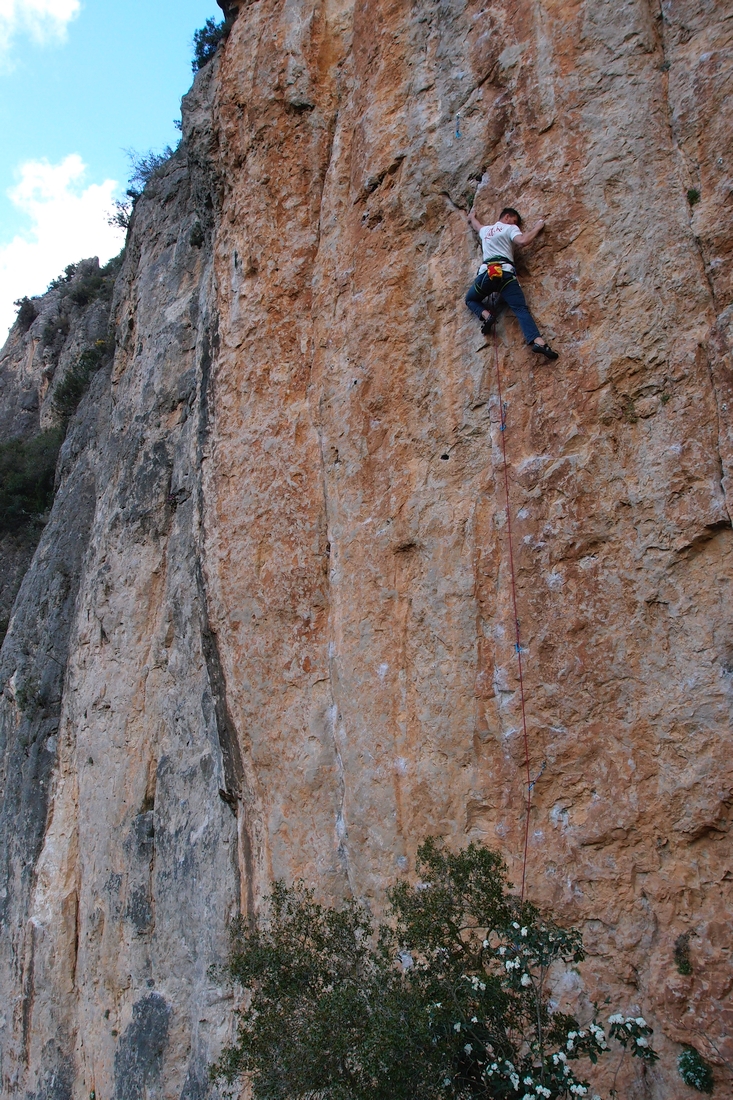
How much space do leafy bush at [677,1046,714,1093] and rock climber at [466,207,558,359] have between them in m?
5.05

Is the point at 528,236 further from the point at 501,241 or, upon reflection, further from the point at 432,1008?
the point at 432,1008

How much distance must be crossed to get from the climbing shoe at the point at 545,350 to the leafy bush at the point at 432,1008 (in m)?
3.88

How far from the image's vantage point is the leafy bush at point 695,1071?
16.9 ft

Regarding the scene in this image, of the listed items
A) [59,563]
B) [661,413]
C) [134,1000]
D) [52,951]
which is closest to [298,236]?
[661,413]

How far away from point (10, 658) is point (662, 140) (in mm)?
12875

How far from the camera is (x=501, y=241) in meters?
6.88

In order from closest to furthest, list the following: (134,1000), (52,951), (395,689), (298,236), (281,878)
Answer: (395,689), (281,878), (298,236), (134,1000), (52,951)

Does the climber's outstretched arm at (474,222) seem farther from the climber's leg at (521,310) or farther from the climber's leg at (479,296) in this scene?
the climber's leg at (521,310)

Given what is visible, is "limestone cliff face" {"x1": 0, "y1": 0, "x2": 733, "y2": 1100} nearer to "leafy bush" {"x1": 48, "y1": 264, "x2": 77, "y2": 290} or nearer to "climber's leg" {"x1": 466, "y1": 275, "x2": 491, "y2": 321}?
"climber's leg" {"x1": 466, "y1": 275, "x2": 491, "y2": 321}

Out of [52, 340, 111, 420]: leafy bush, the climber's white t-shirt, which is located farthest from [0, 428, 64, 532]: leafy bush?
the climber's white t-shirt

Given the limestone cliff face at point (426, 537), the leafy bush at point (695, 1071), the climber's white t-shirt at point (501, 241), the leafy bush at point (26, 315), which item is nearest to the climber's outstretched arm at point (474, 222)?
→ the limestone cliff face at point (426, 537)

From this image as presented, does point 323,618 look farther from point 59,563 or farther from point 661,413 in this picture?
point 59,563

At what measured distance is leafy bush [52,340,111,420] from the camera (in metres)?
18.5

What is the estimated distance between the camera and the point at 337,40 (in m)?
9.26
